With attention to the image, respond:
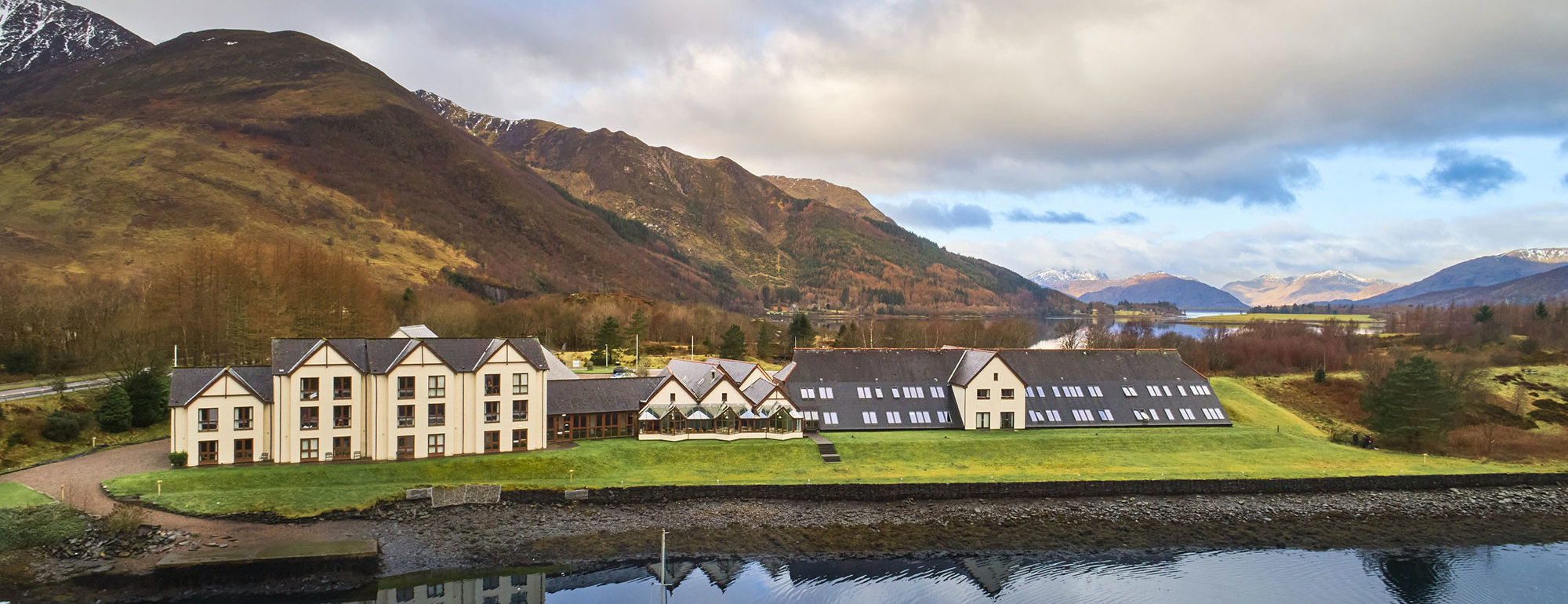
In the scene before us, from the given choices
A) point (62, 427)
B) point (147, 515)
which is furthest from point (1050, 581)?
point (62, 427)

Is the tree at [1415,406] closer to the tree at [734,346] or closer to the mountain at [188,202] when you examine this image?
the tree at [734,346]

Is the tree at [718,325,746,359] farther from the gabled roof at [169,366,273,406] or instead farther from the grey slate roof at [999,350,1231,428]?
the gabled roof at [169,366,273,406]

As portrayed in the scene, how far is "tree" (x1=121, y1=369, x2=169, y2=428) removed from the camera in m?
47.2

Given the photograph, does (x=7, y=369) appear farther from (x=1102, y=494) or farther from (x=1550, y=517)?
(x=1550, y=517)

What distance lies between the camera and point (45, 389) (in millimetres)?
49750

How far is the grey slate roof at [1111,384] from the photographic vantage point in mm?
56438

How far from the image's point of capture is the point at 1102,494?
4372 cm

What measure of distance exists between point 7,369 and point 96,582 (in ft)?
130

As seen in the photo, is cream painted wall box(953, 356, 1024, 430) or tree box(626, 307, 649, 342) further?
tree box(626, 307, 649, 342)

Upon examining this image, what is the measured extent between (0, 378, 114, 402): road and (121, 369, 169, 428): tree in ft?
9.74

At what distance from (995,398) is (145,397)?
5352cm

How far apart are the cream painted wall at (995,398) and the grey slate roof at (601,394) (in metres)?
20.9

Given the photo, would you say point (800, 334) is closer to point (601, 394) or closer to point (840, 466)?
point (601, 394)

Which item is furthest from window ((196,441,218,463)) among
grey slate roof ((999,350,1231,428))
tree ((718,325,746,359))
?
tree ((718,325,746,359))
